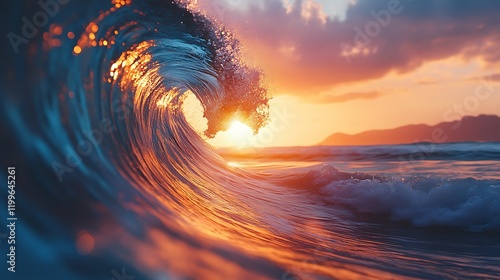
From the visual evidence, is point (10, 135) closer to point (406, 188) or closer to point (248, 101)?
point (406, 188)

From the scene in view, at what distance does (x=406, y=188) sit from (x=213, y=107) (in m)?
5.19

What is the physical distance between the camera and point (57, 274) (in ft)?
5.21

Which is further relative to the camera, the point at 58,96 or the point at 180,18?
the point at 180,18

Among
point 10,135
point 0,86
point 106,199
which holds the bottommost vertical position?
point 106,199

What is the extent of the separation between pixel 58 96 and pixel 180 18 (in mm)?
2994

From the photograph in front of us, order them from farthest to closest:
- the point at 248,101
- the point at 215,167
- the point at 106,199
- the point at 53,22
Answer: the point at 248,101
the point at 215,167
the point at 53,22
the point at 106,199

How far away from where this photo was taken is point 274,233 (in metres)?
3.59

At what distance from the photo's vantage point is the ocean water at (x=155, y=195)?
1947 millimetres

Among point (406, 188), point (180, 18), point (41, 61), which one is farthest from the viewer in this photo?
point (406, 188)

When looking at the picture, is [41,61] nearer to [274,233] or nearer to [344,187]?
[274,233]

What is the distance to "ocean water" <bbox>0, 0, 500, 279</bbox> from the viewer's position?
1.95m

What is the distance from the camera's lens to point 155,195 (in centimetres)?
320

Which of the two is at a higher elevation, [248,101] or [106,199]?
[248,101]

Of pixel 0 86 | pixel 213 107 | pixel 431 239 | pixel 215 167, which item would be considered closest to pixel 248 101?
→ pixel 213 107
